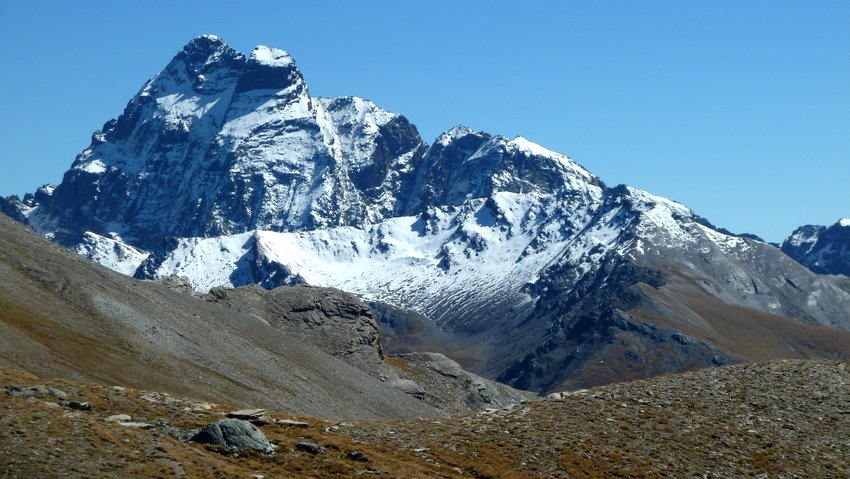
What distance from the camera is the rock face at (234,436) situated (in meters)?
50.7

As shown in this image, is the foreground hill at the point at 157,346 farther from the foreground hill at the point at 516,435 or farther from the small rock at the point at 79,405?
the foreground hill at the point at 516,435

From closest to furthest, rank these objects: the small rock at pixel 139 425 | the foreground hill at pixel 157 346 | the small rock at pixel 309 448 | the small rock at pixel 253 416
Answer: the small rock at pixel 139 425 < the small rock at pixel 309 448 < the small rock at pixel 253 416 < the foreground hill at pixel 157 346

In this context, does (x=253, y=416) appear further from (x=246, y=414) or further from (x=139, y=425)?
(x=139, y=425)

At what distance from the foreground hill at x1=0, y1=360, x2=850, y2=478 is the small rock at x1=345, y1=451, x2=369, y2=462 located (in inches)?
2.6

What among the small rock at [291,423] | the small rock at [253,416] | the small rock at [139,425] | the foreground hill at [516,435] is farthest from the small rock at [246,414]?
the small rock at [139,425]

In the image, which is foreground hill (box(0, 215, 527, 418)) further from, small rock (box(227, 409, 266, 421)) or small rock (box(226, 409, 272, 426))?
small rock (box(226, 409, 272, 426))

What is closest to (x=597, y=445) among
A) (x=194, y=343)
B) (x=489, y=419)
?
(x=489, y=419)

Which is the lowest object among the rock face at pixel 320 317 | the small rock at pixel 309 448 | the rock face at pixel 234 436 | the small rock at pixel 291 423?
the rock face at pixel 234 436

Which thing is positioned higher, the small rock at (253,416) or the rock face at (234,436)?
the small rock at (253,416)

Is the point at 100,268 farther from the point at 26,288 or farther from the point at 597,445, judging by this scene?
the point at 597,445

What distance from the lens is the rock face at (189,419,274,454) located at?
5066 cm

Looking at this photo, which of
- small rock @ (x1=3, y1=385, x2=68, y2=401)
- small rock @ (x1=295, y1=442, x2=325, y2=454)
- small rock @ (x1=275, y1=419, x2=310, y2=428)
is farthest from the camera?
small rock @ (x1=275, y1=419, x2=310, y2=428)

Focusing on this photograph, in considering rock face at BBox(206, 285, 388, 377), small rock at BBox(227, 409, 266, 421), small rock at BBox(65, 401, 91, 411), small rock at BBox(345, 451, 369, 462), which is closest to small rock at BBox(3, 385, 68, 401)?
small rock at BBox(65, 401, 91, 411)

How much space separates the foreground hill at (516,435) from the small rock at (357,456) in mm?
65
